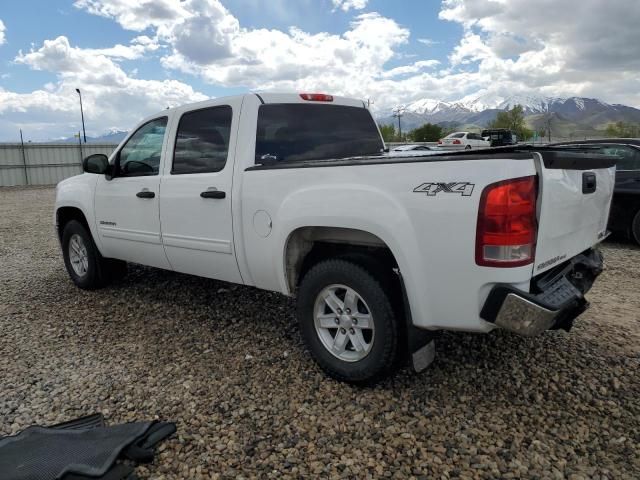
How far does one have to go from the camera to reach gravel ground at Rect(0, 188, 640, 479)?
2586 millimetres

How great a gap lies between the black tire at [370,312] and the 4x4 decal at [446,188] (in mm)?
638

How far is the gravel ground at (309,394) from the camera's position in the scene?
8.48ft

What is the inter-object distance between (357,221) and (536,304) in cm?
104

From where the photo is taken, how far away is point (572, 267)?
10.1 ft

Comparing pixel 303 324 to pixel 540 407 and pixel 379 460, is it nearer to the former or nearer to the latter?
pixel 379 460

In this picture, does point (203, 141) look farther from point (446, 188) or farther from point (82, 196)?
point (446, 188)

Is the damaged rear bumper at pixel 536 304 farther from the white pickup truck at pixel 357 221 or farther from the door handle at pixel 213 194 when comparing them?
the door handle at pixel 213 194

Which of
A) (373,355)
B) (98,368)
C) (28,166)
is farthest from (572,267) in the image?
(28,166)

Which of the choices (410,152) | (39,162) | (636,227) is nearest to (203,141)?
(410,152)

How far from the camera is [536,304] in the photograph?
2506 mm

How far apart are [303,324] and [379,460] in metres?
1.07

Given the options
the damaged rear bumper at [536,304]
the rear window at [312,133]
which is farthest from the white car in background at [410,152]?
the damaged rear bumper at [536,304]

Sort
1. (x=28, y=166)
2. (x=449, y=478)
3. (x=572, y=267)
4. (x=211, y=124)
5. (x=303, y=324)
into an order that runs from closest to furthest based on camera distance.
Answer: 1. (x=449, y=478)
2. (x=572, y=267)
3. (x=303, y=324)
4. (x=211, y=124)
5. (x=28, y=166)

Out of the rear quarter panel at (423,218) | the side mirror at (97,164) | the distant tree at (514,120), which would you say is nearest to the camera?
the rear quarter panel at (423,218)
